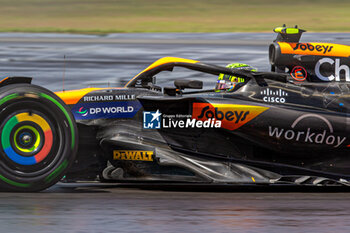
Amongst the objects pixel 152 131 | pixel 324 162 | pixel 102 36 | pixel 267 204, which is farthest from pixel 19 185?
pixel 102 36

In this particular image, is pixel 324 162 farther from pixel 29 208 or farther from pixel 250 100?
pixel 29 208

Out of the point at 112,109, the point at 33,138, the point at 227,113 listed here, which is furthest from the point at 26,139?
the point at 227,113

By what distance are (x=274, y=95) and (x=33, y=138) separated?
2.13 metres

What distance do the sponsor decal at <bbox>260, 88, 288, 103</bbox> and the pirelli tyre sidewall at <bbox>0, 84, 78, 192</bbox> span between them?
169cm

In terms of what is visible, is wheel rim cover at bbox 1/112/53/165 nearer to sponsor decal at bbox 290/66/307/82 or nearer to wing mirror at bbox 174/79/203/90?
wing mirror at bbox 174/79/203/90

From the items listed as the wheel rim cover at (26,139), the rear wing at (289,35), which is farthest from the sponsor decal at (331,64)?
the wheel rim cover at (26,139)

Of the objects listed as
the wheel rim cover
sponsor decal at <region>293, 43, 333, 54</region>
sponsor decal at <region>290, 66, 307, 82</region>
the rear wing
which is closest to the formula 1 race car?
the wheel rim cover

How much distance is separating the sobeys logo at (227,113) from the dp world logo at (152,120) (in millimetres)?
314

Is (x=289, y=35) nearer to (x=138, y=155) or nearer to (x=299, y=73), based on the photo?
(x=299, y=73)

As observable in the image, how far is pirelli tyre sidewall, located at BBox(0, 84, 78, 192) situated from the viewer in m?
5.75

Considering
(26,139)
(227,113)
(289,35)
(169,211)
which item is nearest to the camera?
(169,211)

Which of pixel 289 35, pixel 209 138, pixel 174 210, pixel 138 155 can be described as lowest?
pixel 174 210

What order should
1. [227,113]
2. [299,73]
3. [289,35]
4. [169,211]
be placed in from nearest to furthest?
[169,211] → [227,113] → [299,73] → [289,35]

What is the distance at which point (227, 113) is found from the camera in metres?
6.02
